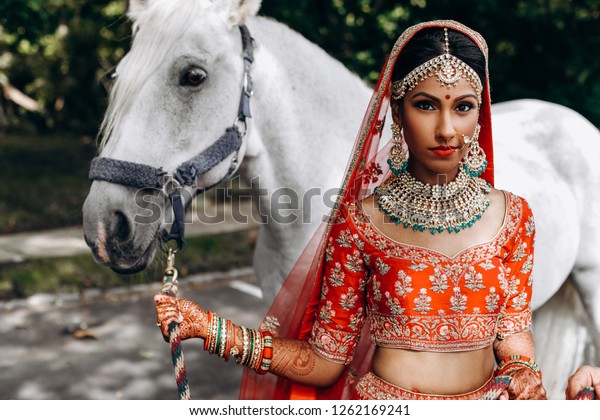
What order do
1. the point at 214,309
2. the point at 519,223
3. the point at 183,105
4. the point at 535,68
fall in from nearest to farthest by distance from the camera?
1. the point at 519,223
2. the point at 183,105
3. the point at 535,68
4. the point at 214,309

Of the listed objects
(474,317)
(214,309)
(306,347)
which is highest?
(474,317)

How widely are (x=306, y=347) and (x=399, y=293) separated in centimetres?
34

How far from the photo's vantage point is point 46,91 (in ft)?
36.2

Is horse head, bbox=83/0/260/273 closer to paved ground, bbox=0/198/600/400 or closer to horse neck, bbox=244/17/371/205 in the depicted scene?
horse neck, bbox=244/17/371/205

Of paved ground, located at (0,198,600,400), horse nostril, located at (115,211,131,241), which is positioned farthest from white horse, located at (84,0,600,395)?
paved ground, located at (0,198,600,400)

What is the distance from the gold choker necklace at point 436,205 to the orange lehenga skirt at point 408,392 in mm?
407

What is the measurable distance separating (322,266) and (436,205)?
1.20ft

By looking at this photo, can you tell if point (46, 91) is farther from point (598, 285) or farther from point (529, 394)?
point (529, 394)

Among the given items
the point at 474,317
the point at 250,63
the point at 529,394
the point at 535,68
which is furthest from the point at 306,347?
the point at 535,68

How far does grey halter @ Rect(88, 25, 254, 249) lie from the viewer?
2232mm

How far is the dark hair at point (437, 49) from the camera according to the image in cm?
164

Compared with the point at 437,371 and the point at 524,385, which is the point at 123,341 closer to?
the point at 437,371

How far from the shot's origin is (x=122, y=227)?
2279 millimetres

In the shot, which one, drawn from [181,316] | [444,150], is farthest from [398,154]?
[181,316]
